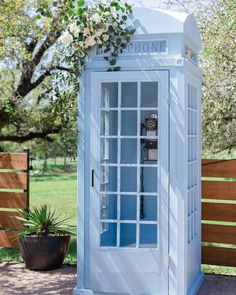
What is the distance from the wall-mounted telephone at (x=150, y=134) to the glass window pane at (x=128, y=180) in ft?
0.84

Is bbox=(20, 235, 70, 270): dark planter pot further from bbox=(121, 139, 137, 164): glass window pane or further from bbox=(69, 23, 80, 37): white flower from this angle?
bbox=(69, 23, 80, 37): white flower

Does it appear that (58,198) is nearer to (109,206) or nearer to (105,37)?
(109,206)

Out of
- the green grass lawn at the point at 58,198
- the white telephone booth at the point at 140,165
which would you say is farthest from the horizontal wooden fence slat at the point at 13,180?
the white telephone booth at the point at 140,165

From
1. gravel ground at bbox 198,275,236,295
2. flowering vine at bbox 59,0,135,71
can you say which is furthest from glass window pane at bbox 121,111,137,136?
gravel ground at bbox 198,275,236,295

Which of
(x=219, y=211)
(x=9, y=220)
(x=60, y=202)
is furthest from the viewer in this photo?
(x=60, y=202)

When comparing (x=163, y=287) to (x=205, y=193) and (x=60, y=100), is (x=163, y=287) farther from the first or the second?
(x=60, y=100)

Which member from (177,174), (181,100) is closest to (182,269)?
(177,174)

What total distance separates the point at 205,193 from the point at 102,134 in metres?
1.94

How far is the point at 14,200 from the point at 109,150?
262 cm

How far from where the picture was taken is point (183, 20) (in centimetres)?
527

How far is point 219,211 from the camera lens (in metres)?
6.72

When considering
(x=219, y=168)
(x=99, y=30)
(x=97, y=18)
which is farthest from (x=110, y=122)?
(x=219, y=168)

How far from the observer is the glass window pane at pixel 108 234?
5531 mm

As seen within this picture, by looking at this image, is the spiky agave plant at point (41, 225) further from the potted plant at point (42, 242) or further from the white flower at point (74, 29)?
the white flower at point (74, 29)
